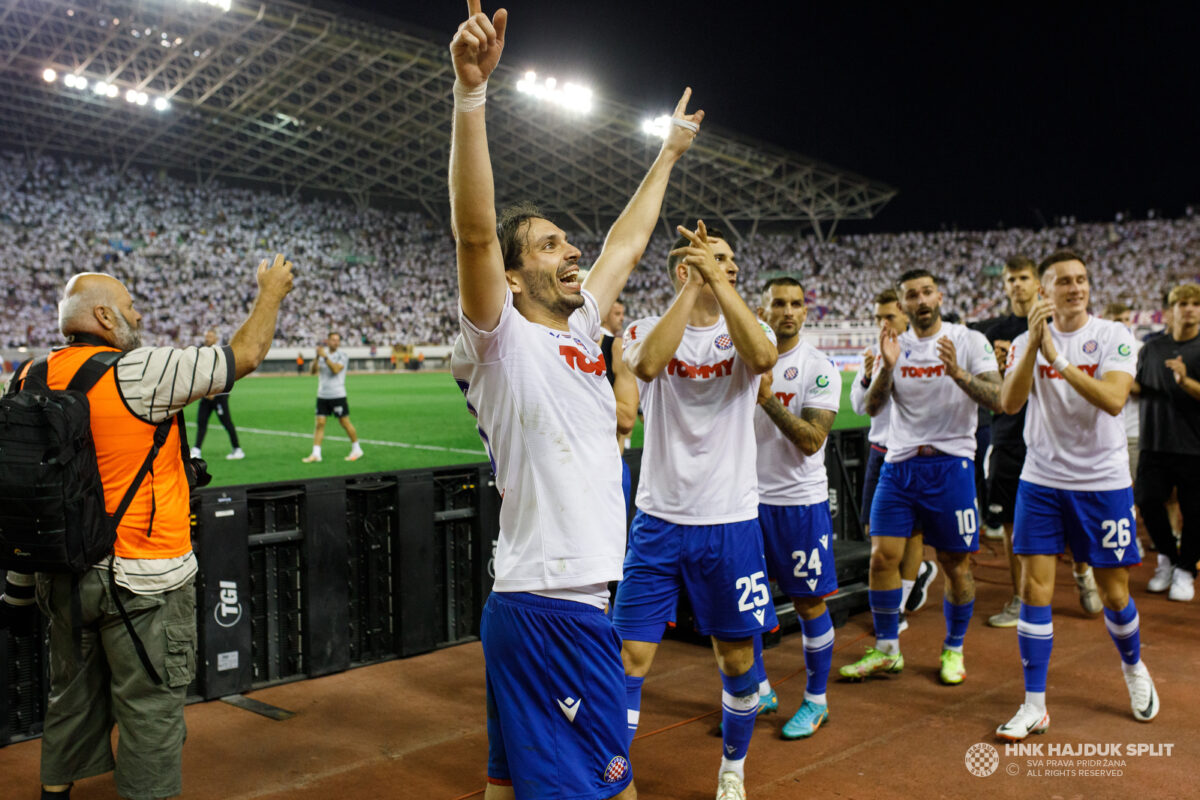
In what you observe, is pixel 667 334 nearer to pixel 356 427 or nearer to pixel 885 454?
pixel 885 454

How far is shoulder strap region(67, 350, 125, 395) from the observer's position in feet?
10.3

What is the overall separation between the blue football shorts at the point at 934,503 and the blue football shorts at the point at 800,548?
1041 millimetres

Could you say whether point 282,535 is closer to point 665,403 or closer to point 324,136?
point 665,403

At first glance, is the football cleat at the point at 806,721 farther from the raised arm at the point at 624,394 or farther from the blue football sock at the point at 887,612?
the raised arm at the point at 624,394

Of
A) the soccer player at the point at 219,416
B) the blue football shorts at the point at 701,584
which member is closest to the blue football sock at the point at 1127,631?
the blue football shorts at the point at 701,584

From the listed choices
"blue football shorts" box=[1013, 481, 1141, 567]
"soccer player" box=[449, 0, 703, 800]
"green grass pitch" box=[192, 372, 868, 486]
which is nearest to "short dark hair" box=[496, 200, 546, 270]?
"soccer player" box=[449, 0, 703, 800]

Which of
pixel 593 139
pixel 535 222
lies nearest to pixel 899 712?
pixel 535 222

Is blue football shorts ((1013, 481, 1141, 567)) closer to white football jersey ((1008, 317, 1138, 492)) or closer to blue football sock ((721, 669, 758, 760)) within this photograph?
white football jersey ((1008, 317, 1138, 492))

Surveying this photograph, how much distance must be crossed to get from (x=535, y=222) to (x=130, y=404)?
5.87 feet

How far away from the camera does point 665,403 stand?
13.0 ft

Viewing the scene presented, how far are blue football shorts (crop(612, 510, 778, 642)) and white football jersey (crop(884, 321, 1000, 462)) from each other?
2.33 meters

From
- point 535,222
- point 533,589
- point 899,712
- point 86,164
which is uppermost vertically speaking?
point 86,164

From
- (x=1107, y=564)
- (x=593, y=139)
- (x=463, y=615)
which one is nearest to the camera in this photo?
(x=1107, y=564)

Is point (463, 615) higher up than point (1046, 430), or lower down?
lower down
